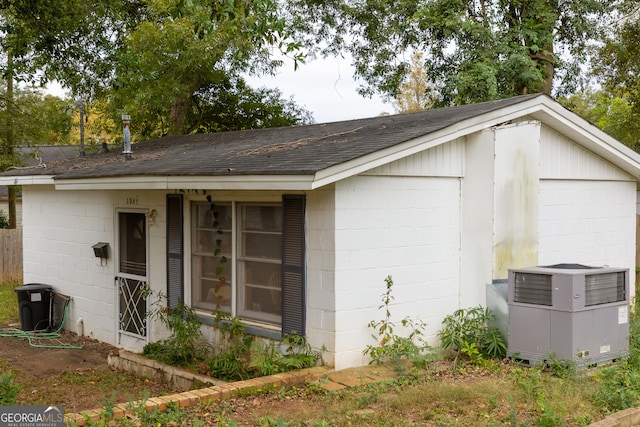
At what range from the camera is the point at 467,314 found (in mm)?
8148

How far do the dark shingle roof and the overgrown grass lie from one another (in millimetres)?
2962

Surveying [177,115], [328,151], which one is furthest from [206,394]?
[177,115]

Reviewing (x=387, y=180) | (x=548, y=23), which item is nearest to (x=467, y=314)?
(x=387, y=180)

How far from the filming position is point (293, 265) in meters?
7.51

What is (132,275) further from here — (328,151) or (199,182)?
(328,151)

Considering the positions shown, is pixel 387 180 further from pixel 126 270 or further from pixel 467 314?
pixel 126 270

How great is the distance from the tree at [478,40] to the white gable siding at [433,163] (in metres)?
8.19

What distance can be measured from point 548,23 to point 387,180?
1168 cm

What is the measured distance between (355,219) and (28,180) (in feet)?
23.3

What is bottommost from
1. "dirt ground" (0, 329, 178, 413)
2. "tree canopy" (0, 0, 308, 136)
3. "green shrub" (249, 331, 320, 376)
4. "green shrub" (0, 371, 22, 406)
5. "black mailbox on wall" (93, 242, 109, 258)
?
"dirt ground" (0, 329, 178, 413)

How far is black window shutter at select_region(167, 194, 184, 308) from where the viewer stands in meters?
8.90

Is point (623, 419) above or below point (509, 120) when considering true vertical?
below

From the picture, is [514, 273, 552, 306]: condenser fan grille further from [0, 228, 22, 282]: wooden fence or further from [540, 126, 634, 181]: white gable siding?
[0, 228, 22, 282]: wooden fence

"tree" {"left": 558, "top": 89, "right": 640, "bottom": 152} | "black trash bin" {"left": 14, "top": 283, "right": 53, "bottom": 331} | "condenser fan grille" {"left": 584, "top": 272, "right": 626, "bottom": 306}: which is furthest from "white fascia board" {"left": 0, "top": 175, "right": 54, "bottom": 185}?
"tree" {"left": 558, "top": 89, "right": 640, "bottom": 152}
